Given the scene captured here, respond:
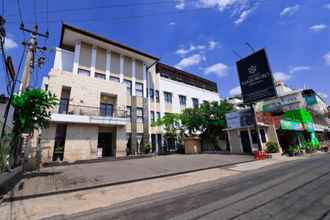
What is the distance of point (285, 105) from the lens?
116ft

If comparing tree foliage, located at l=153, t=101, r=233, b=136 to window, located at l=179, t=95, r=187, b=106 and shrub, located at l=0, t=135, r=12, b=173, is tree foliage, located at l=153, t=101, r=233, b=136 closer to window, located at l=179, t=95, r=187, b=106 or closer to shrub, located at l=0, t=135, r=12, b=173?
window, located at l=179, t=95, r=187, b=106

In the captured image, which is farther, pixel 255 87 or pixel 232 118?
pixel 232 118

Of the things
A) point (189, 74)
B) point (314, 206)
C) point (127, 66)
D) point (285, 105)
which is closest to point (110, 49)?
point (127, 66)

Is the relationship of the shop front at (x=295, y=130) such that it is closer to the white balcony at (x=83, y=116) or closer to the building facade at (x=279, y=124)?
the building facade at (x=279, y=124)

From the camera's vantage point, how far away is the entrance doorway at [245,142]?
20.0 metres

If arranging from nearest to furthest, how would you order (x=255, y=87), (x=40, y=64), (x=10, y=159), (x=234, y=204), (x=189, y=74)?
(x=234, y=204) < (x=10, y=159) < (x=40, y=64) < (x=255, y=87) < (x=189, y=74)

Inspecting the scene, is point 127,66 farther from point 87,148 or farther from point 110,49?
point 87,148

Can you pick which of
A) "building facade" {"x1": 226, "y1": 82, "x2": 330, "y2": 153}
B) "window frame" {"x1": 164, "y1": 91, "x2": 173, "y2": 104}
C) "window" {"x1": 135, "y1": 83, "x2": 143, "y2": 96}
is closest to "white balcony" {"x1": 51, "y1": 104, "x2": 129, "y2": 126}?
"window" {"x1": 135, "y1": 83, "x2": 143, "y2": 96}

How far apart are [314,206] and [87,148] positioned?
54.9ft

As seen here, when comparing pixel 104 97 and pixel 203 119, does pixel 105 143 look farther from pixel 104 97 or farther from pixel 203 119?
pixel 203 119

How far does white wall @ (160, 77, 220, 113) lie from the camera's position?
29.5 meters

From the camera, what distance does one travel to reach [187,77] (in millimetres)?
34438

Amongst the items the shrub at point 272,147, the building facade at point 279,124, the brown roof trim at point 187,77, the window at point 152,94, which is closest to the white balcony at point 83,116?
the window at point 152,94

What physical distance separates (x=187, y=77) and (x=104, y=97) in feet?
60.8
